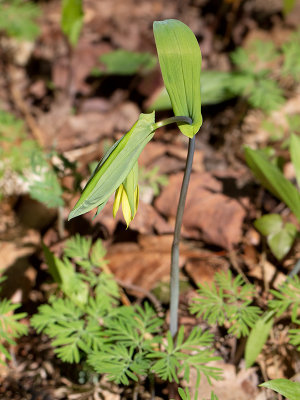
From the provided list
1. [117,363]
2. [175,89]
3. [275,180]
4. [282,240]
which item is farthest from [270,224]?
[175,89]

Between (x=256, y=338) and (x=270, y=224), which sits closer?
(x=256, y=338)

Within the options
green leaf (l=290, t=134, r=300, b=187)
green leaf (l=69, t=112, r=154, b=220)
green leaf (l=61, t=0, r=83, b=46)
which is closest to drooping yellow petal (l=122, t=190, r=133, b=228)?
green leaf (l=69, t=112, r=154, b=220)

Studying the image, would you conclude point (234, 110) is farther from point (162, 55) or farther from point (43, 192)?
point (162, 55)

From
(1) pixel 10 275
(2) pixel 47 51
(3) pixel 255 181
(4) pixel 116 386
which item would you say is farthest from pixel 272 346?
(2) pixel 47 51

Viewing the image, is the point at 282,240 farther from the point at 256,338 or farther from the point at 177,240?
the point at 177,240

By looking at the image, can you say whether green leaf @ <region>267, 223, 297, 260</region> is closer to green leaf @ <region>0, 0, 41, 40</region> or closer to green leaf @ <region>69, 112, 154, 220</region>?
green leaf @ <region>69, 112, 154, 220</region>
